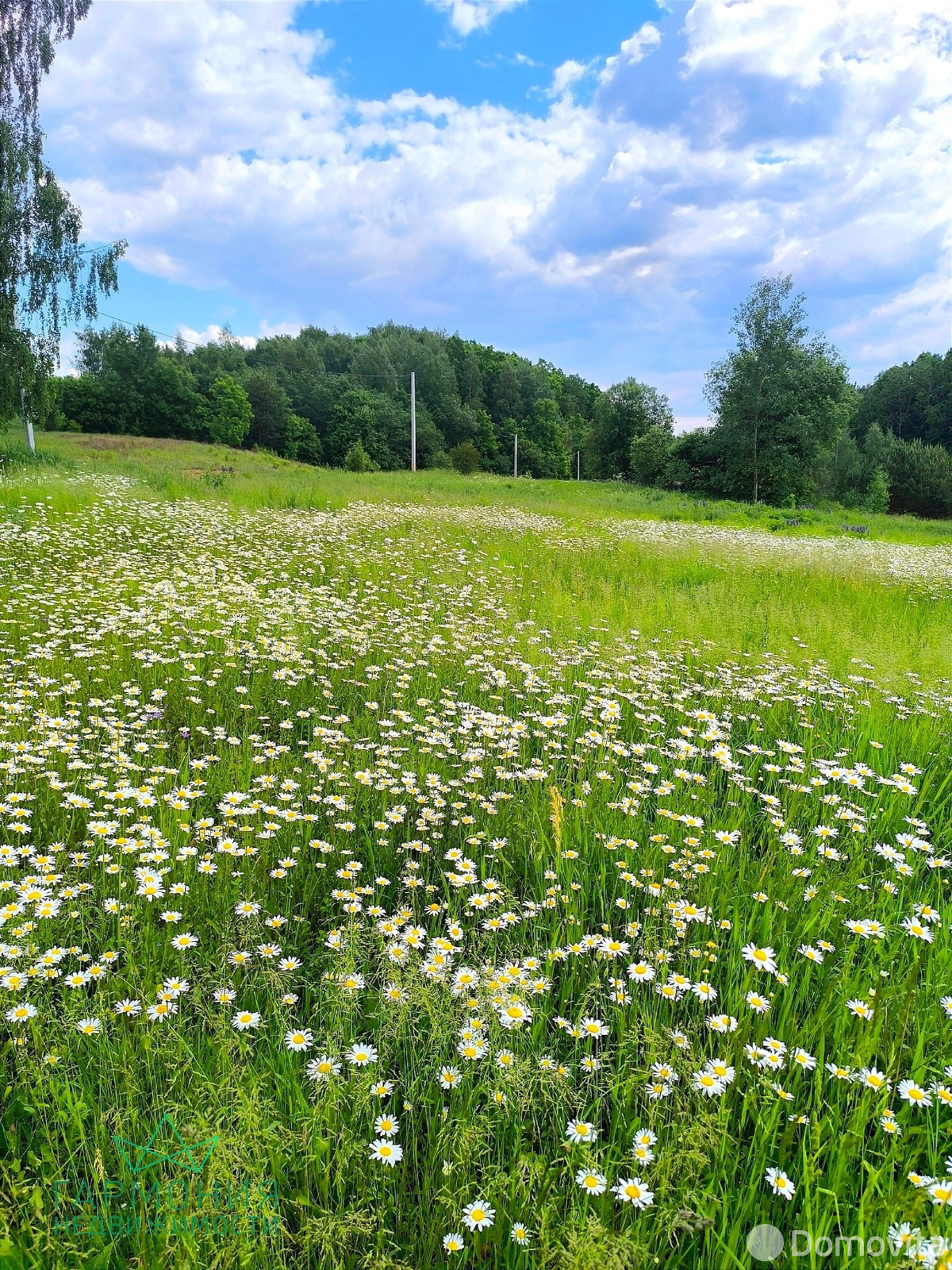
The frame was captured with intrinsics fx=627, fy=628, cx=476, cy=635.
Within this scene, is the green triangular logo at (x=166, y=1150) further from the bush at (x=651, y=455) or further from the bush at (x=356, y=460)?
the bush at (x=356, y=460)

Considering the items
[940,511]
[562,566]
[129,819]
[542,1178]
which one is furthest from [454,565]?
[940,511]

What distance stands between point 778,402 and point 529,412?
5892cm

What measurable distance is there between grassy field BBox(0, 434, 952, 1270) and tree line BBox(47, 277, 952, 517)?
37.4 meters

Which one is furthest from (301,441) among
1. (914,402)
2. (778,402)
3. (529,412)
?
(914,402)

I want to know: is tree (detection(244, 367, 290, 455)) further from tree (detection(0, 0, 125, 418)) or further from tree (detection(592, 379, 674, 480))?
tree (detection(0, 0, 125, 418))

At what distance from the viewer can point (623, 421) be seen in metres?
61.9

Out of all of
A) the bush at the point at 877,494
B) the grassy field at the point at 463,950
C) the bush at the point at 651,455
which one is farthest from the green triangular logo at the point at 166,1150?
the bush at the point at 877,494

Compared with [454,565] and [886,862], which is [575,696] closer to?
[886,862]

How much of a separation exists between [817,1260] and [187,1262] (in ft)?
4.56

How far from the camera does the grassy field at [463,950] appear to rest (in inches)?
59.6

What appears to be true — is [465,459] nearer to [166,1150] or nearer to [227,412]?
[227,412]

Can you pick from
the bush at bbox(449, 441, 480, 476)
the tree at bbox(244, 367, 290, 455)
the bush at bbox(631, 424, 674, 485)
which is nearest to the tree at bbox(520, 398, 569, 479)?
the bush at bbox(449, 441, 480, 476)

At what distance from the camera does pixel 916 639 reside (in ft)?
21.6

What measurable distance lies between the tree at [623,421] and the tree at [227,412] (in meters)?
38.0
